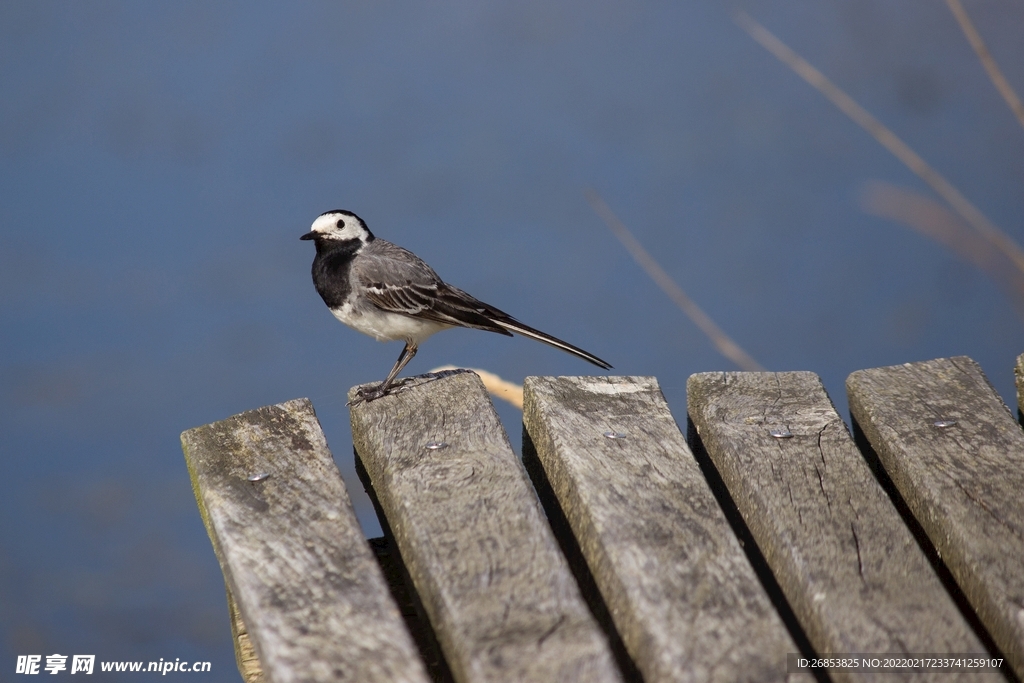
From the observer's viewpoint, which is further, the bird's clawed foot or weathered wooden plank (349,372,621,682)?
the bird's clawed foot

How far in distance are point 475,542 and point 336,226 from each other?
8.36ft

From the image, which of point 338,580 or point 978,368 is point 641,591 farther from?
point 978,368

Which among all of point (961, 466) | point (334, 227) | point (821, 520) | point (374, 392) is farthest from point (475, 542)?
point (334, 227)

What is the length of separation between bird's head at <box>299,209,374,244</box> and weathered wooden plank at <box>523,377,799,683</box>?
6.25ft

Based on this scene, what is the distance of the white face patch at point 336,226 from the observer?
4391mm

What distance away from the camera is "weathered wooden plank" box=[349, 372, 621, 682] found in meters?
1.88

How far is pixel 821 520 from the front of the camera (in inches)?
88.2

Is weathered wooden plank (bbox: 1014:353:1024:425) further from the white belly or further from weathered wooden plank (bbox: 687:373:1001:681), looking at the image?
the white belly

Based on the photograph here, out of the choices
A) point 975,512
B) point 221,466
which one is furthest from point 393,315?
point 975,512

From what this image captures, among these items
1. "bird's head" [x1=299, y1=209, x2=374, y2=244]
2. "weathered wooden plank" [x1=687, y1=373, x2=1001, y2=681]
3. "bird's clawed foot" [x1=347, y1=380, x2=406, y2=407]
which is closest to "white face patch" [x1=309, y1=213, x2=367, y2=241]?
"bird's head" [x1=299, y1=209, x2=374, y2=244]

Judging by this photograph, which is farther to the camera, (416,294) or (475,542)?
(416,294)

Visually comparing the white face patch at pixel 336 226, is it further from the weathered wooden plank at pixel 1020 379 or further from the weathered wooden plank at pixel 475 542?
the weathered wooden plank at pixel 1020 379

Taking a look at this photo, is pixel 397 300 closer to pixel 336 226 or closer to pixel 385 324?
pixel 385 324

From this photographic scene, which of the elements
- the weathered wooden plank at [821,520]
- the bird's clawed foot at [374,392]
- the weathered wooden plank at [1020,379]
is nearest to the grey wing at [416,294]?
the bird's clawed foot at [374,392]
